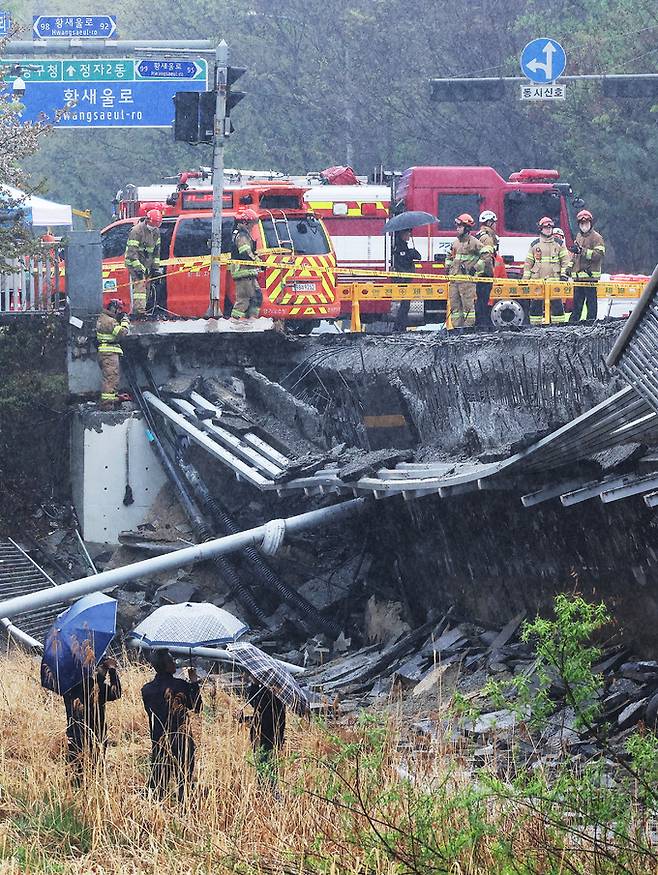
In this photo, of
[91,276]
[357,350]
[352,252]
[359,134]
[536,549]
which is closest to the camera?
[536,549]

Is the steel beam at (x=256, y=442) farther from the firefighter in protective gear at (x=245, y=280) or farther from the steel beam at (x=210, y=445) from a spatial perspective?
the firefighter in protective gear at (x=245, y=280)

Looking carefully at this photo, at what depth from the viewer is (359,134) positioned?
44938 mm

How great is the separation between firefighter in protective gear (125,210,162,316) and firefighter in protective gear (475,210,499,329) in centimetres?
454

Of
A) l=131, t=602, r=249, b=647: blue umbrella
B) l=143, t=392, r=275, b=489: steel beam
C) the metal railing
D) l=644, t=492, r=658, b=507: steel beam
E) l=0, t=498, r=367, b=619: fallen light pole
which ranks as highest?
the metal railing

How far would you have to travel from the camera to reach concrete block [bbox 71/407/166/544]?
1755cm

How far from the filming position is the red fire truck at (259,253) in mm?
19172

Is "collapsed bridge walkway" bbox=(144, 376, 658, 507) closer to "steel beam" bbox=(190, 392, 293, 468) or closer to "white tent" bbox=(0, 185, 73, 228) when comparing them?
"steel beam" bbox=(190, 392, 293, 468)

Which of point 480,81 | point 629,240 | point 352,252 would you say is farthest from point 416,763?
point 629,240

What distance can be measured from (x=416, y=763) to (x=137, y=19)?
4654 cm

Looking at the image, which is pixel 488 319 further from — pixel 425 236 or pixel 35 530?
pixel 35 530

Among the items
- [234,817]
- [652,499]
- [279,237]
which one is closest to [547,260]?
[279,237]

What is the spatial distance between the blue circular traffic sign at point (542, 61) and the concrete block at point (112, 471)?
10.7 meters

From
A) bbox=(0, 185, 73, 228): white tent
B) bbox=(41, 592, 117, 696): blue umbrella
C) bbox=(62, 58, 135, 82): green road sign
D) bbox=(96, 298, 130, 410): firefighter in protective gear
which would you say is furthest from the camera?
bbox=(0, 185, 73, 228): white tent

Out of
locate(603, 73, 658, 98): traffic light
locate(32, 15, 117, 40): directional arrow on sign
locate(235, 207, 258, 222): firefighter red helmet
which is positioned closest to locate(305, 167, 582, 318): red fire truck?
locate(603, 73, 658, 98): traffic light
